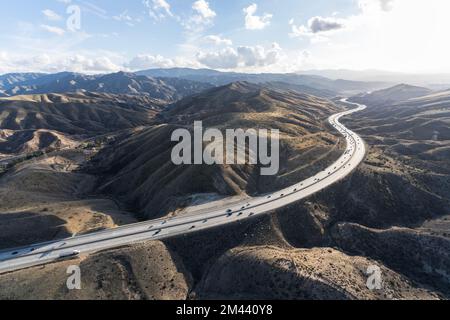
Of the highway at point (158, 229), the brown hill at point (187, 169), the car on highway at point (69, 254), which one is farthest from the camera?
the brown hill at point (187, 169)

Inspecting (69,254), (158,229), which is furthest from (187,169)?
(69,254)

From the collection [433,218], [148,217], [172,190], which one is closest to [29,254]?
[148,217]

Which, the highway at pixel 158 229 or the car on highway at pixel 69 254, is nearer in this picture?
the car on highway at pixel 69 254

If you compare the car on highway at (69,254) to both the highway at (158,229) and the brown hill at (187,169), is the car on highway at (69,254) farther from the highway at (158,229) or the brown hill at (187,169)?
the brown hill at (187,169)

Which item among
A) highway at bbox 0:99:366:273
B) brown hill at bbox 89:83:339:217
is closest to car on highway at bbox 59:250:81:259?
highway at bbox 0:99:366:273

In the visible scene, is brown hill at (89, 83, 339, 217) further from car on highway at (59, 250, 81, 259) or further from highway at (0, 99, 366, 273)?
car on highway at (59, 250, 81, 259)

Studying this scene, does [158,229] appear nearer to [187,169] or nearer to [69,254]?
[69,254]

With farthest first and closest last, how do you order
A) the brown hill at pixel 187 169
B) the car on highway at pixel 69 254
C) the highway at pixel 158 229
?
the brown hill at pixel 187 169 < the highway at pixel 158 229 < the car on highway at pixel 69 254

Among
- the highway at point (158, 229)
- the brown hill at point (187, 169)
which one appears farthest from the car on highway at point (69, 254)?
→ the brown hill at point (187, 169)
